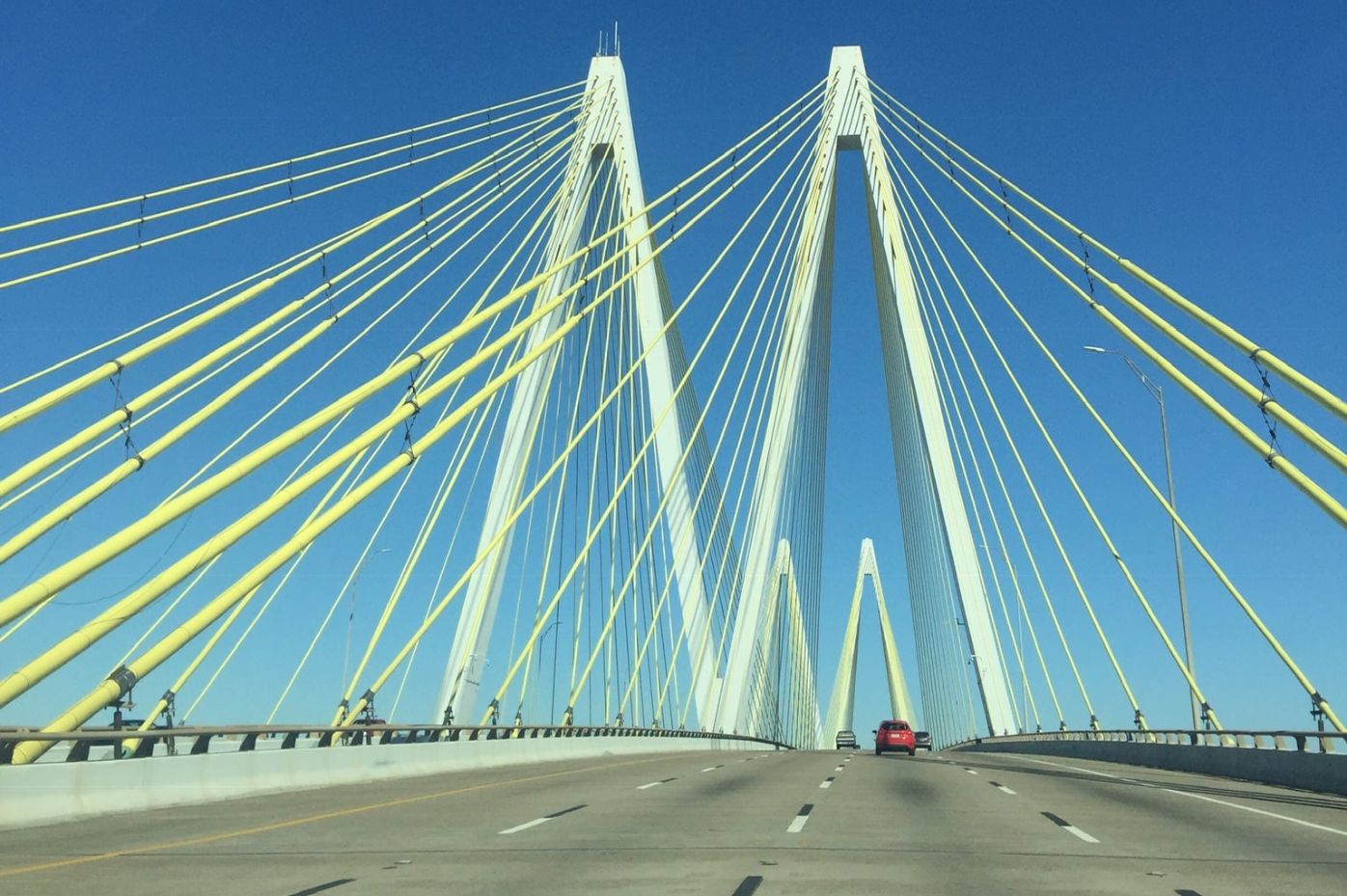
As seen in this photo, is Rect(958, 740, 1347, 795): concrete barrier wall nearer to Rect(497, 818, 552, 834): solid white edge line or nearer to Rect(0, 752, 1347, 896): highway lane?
Rect(0, 752, 1347, 896): highway lane

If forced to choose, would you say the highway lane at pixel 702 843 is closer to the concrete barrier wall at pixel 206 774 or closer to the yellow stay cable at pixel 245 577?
the concrete barrier wall at pixel 206 774

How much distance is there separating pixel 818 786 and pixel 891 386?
78.7ft

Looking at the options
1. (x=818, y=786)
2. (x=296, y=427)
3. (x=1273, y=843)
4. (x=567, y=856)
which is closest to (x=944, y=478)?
(x=818, y=786)

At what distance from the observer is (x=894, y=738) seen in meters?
47.8

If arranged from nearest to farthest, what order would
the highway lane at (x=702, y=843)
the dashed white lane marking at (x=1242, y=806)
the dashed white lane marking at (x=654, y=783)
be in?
the highway lane at (x=702, y=843) → the dashed white lane marking at (x=1242, y=806) → the dashed white lane marking at (x=654, y=783)

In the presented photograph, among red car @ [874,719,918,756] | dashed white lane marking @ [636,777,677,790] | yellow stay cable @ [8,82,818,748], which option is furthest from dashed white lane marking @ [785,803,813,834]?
red car @ [874,719,918,756]

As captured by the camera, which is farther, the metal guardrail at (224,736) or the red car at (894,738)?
the red car at (894,738)

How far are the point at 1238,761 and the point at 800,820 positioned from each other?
16.0 meters

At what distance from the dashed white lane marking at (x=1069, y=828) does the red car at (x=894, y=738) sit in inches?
1240

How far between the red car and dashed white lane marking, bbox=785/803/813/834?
101 ft

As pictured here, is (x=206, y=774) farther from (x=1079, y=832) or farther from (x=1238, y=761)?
(x=1238, y=761)

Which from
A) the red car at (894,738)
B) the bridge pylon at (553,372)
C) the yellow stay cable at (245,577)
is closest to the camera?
the yellow stay cable at (245,577)

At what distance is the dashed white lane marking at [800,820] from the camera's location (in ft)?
45.8

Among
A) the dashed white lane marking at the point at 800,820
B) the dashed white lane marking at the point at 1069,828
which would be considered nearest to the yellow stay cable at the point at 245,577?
the dashed white lane marking at the point at 800,820
